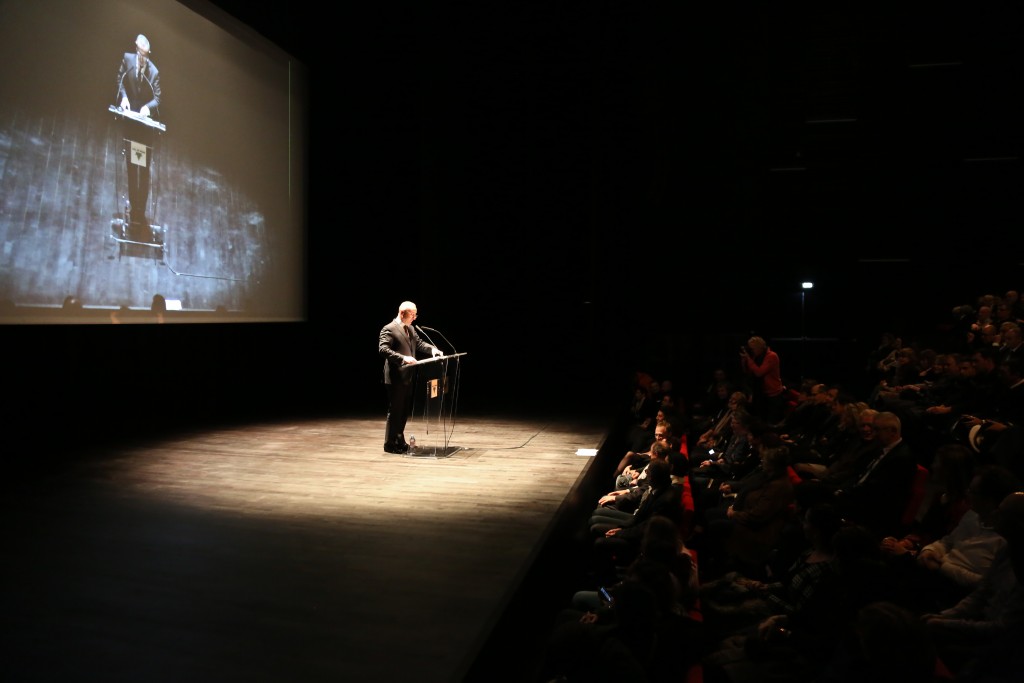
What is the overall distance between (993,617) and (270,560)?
2.51 metres

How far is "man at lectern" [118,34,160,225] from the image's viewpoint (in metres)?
6.13

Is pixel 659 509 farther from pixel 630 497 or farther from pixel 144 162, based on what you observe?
pixel 144 162

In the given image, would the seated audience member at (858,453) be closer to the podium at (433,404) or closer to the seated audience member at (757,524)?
the seated audience member at (757,524)

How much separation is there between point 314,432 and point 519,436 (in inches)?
69.8

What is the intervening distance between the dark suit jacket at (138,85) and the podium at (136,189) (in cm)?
10

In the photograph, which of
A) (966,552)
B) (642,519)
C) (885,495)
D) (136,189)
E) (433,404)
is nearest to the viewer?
(966,552)

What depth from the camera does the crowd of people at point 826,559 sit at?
199 cm

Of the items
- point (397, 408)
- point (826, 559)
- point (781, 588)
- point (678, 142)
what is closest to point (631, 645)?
point (826, 559)

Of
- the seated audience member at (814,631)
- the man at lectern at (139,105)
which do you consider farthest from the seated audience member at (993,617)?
the man at lectern at (139,105)

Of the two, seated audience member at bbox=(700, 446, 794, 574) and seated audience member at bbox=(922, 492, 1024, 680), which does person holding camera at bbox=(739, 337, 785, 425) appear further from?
seated audience member at bbox=(922, 492, 1024, 680)

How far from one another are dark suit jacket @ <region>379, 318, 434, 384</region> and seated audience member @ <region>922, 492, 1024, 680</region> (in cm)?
356

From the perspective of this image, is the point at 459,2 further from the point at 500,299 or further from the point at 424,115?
the point at 500,299

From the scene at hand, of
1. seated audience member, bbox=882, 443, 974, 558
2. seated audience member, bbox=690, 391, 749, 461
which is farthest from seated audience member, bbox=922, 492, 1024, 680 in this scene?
seated audience member, bbox=690, 391, 749, 461

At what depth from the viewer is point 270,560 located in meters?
3.04
